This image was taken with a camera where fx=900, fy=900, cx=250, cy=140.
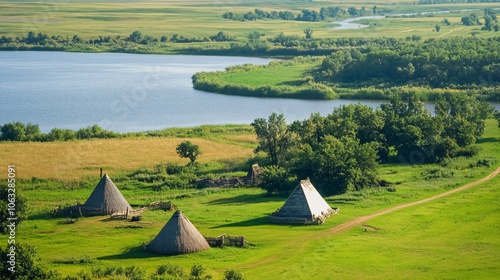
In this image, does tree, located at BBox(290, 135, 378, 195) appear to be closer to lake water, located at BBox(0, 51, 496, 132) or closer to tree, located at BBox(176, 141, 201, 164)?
tree, located at BBox(176, 141, 201, 164)

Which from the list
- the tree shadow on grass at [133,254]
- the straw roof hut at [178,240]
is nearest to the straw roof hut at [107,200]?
the tree shadow on grass at [133,254]

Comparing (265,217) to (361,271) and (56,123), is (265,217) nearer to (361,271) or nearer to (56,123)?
(361,271)

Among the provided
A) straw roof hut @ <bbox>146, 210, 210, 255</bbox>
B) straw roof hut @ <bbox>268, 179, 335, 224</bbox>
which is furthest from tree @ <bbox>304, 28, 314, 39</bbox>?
straw roof hut @ <bbox>146, 210, 210, 255</bbox>

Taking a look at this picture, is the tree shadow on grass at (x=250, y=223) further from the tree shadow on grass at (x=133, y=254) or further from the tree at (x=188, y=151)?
the tree at (x=188, y=151)

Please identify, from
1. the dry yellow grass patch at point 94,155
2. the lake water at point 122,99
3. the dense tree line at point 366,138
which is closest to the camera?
the dense tree line at point 366,138

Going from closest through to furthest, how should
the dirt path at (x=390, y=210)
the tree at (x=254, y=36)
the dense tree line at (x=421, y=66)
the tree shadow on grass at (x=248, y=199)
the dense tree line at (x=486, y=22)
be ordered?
the dirt path at (x=390, y=210) < the tree shadow on grass at (x=248, y=199) < the dense tree line at (x=421, y=66) < the dense tree line at (x=486, y=22) < the tree at (x=254, y=36)

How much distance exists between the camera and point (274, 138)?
212ft

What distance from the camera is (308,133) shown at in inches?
2569

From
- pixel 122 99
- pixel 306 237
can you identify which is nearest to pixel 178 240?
pixel 306 237

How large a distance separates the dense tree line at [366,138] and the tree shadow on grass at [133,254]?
15.6 meters

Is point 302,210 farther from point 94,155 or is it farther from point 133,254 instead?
point 94,155

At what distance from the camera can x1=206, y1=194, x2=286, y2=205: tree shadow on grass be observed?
179ft

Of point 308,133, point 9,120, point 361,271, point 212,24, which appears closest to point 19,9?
point 212,24

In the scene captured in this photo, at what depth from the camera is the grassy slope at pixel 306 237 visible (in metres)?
40.9
